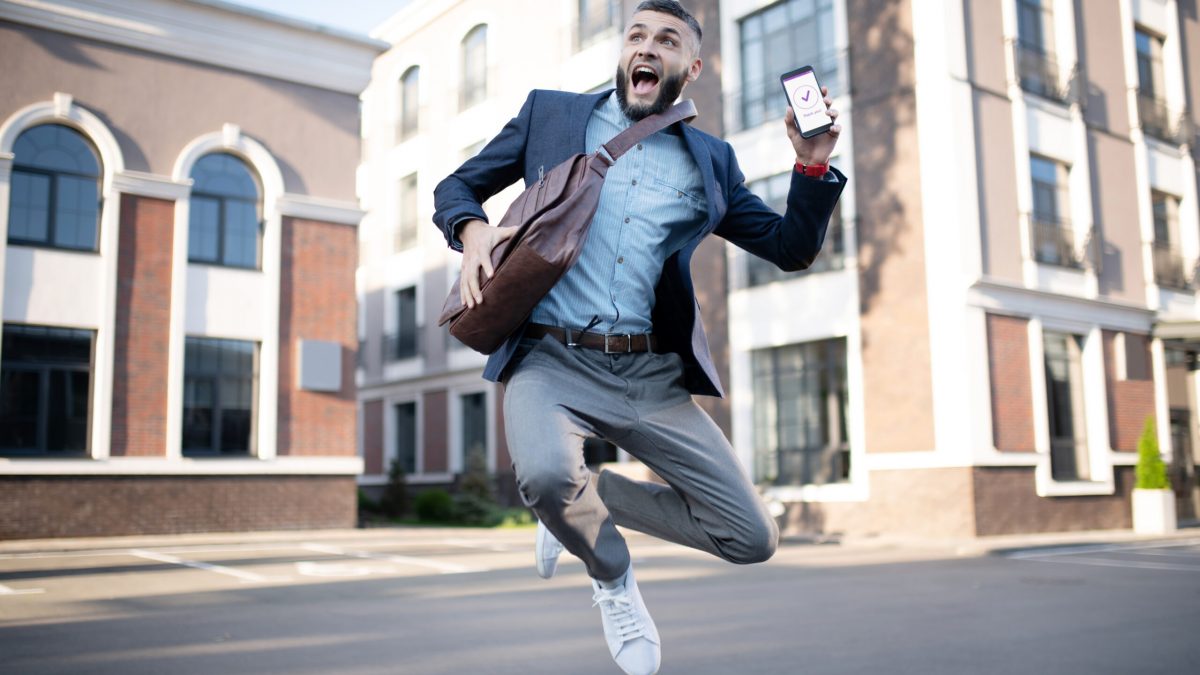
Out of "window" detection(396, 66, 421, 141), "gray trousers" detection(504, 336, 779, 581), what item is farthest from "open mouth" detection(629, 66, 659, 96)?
"window" detection(396, 66, 421, 141)

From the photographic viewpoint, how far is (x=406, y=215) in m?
33.1

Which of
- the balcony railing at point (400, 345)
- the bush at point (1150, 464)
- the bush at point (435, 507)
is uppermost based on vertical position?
the balcony railing at point (400, 345)

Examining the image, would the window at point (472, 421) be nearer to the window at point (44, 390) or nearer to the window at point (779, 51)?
the window at point (779, 51)

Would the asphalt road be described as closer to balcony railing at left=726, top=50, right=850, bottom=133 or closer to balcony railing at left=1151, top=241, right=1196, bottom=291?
balcony railing at left=726, top=50, right=850, bottom=133

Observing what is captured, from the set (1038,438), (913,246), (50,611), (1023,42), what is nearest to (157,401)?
(50,611)

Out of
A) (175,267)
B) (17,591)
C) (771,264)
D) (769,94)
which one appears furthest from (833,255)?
(17,591)

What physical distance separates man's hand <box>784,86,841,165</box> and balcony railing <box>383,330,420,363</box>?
29181 mm

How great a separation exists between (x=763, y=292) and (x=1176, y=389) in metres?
9.46

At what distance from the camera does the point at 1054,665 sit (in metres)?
5.96

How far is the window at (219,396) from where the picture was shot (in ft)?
61.7

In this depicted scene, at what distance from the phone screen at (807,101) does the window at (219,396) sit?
17242mm

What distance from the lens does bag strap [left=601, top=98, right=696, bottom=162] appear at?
3.56 m

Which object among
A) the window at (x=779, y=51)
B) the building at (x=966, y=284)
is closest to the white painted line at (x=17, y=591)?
the building at (x=966, y=284)

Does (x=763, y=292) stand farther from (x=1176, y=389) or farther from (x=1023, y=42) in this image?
(x=1176, y=389)
